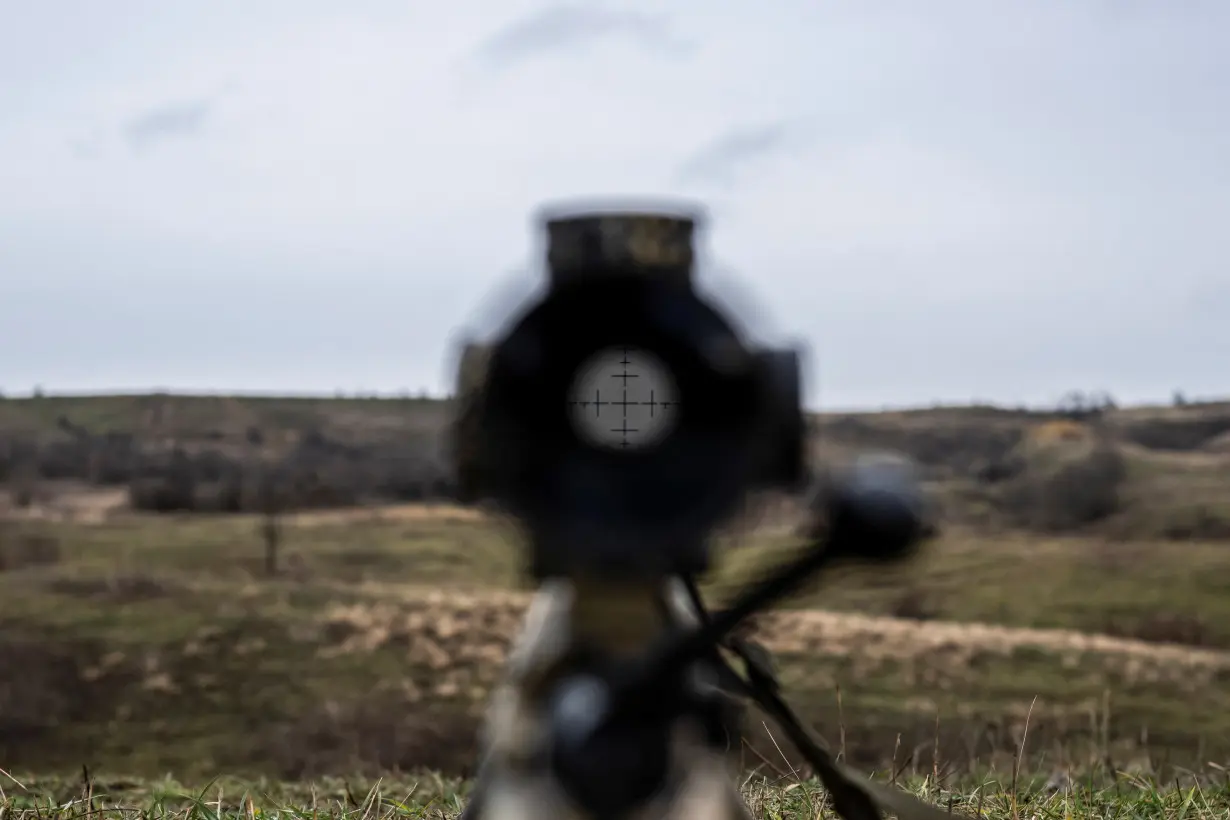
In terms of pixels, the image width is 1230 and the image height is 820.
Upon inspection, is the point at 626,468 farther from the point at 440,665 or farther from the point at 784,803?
the point at 440,665

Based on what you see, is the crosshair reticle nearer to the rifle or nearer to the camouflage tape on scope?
the rifle

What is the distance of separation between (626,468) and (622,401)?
0.40ft

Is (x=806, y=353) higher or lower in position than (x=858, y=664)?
higher

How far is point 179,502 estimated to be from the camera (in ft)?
132

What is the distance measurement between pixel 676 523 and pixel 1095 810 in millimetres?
4154

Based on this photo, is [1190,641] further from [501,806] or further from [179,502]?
[179,502]

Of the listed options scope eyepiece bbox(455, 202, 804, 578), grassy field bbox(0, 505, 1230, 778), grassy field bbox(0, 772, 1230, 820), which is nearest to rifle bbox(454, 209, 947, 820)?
scope eyepiece bbox(455, 202, 804, 578)

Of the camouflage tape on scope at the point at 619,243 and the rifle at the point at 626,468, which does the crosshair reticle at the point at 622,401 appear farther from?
the camouflage tape on scope at the point at 619,243

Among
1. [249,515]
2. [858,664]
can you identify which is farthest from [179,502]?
[858,664]

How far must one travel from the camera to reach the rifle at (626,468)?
231 cm

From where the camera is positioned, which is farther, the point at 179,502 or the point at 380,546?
the point at 179,502

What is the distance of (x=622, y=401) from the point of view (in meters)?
2.35

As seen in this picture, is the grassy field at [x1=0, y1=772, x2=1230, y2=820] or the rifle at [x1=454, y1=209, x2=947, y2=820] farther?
the grassy field at [x1=0, y1=772, x2=1230, y2=820]

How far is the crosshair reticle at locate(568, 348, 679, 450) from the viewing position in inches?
92.4
